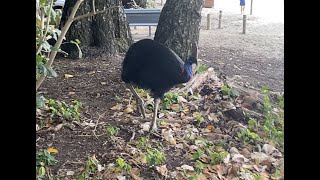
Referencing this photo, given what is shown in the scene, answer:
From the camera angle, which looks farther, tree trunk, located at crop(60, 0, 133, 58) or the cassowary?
tree trunk, located at crop(60, 0, 133, 58)

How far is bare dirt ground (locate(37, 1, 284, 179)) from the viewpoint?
125 centimetres

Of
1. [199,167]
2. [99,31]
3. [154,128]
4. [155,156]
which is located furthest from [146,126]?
[99,31]

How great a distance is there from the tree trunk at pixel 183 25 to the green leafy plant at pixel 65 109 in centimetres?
35

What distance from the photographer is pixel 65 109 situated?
4.64 feet

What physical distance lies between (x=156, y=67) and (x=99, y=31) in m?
0.47

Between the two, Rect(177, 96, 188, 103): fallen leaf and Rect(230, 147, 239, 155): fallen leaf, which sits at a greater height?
Rect(177, 96, 188, 103): fallen leaf

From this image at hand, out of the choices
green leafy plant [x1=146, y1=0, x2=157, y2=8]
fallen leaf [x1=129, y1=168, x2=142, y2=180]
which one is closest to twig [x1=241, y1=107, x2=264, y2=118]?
fallen leaf [x1=129, y1=168, x2=142, y2=180]

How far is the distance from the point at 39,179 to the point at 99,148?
212 millimetres

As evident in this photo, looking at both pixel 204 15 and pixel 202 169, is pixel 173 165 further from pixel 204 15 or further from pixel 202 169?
pixel 204 15

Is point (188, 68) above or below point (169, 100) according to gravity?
above

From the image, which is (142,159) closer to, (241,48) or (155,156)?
(155,156)

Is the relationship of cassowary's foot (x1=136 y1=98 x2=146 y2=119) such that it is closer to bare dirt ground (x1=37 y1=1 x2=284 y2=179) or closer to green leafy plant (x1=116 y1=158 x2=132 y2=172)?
bare dirt ground (x1=37 y1=1 x2=284 y2=179)

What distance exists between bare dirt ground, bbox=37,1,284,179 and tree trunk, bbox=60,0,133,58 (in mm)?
61

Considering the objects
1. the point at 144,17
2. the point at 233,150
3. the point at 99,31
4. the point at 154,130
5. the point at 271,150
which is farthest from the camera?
the point at 99,31
